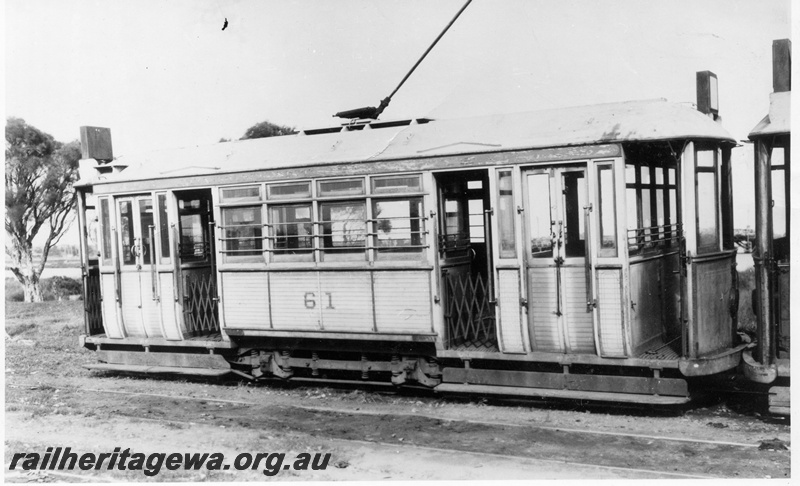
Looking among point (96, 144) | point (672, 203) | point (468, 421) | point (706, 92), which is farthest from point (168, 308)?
point (706, 92)

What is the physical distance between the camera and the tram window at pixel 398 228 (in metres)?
8.09

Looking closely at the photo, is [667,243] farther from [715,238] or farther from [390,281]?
[390,281]

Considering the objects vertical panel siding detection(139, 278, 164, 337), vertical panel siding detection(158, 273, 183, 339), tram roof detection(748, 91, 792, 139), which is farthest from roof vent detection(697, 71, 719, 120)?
vertical panel siding detection(139, 278, 164, 337)

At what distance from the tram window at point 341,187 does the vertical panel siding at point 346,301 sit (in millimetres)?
902

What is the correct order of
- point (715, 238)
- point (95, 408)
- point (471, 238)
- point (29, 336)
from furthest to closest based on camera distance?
point (29, 336)
point (471, 238)
point (95, 408)
point (715, 238)

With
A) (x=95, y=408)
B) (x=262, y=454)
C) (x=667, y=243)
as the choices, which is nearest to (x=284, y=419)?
(x=262, y=454)

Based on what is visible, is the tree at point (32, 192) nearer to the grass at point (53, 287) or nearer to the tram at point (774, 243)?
the grass at point (53, 287)

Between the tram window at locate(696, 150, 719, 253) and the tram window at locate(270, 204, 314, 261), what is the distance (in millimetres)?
4138

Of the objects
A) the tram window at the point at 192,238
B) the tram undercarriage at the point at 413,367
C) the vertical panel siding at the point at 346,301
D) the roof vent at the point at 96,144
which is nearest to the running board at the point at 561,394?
the tram undercarriage at the point at 413,367

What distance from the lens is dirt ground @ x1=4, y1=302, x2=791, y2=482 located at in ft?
19.4

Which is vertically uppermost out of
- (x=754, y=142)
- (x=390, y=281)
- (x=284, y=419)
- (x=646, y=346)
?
(x=754, y=142)

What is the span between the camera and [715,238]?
24.2 ft

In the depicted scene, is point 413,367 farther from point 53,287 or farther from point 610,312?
point 53,287

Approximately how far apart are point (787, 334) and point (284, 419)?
16.2 ft
